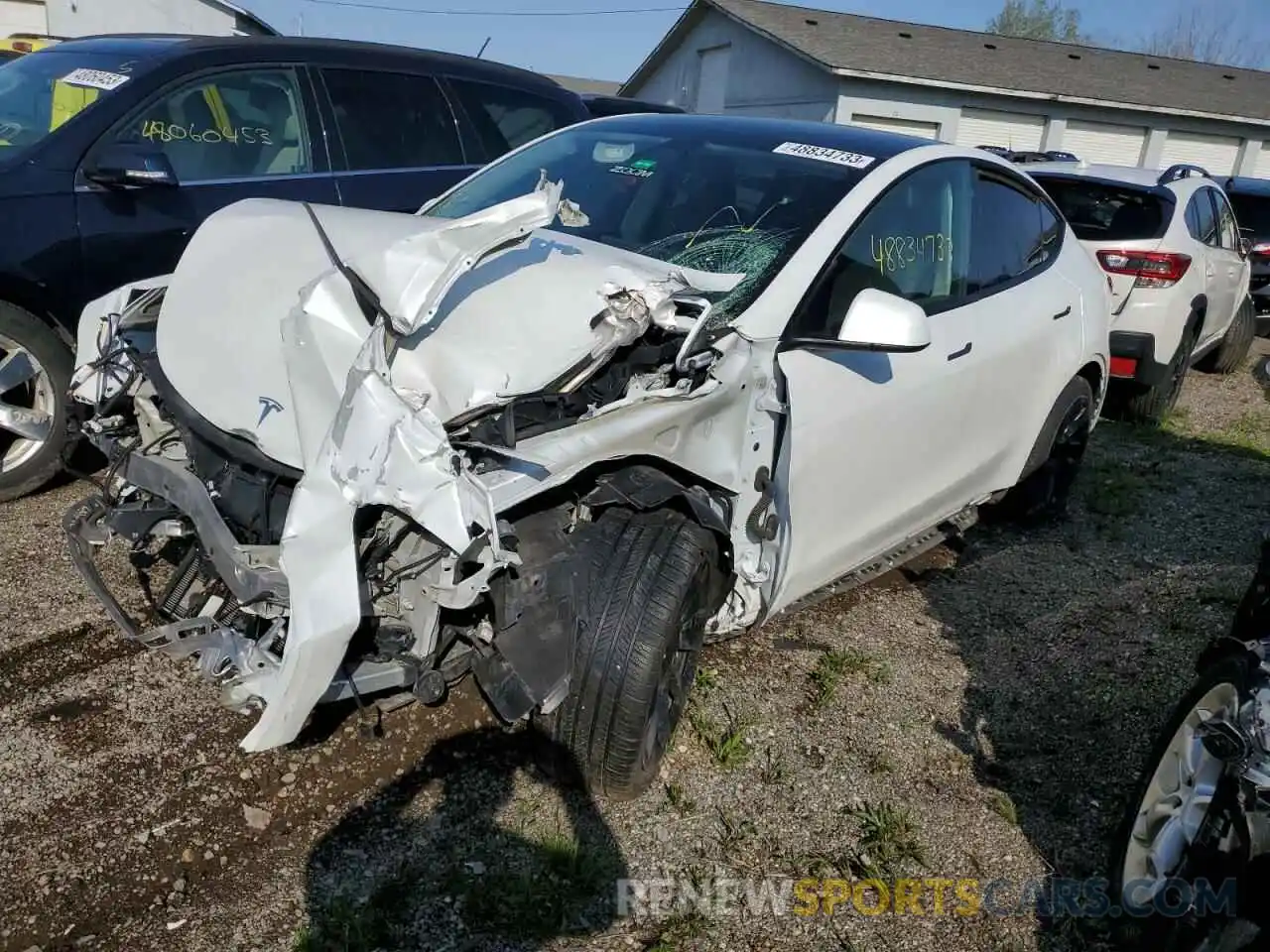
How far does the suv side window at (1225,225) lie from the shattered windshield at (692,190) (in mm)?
5781

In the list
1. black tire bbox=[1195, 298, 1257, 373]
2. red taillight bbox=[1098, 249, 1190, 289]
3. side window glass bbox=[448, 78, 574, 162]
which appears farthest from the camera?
black tire bbox=[1195, 298, 1257, 373]

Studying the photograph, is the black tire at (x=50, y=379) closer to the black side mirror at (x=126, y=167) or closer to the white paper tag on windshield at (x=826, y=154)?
the black side mirror at (x=126, y=167)

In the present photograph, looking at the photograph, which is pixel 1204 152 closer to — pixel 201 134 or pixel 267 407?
pixel 201 134

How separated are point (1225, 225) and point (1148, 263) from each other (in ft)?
6.75

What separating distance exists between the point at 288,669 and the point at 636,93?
106ft

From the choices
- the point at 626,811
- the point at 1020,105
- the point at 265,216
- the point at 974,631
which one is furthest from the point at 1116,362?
the point at 1020,105

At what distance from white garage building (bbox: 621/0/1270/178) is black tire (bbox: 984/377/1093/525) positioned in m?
17.8

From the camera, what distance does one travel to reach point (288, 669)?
2178 millimetres

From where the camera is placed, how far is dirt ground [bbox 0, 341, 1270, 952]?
2453mm

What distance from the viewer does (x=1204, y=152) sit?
25.6 metres

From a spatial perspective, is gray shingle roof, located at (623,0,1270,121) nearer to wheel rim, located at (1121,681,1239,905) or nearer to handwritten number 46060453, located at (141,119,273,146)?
handwritten number 46060453, located at (141,119,273,146)

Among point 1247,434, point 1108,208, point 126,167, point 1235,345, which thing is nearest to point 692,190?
point 126,167

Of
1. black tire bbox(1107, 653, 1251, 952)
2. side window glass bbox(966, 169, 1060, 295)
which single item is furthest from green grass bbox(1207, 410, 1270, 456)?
black tire bbox(1107, 653, 1251, 952)

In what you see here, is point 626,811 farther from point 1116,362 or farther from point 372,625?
point 1116,362
